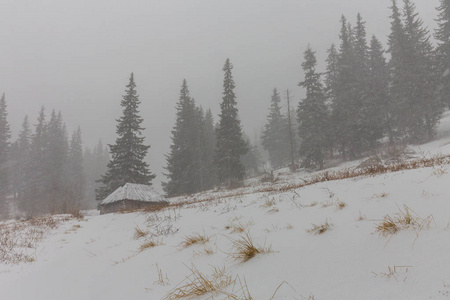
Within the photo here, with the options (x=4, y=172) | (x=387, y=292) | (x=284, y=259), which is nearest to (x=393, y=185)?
(x=284, y=259)

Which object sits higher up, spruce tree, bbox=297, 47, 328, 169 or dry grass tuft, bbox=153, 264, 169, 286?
spruce tree, bbox=297, 47, 328, 169

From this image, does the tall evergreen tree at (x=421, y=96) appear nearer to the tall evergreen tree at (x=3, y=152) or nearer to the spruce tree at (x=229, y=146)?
the spruce tree at (x=229, y=146)

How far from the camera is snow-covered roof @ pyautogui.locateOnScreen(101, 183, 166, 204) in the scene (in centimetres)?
2172

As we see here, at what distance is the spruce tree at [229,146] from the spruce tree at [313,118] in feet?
26.9

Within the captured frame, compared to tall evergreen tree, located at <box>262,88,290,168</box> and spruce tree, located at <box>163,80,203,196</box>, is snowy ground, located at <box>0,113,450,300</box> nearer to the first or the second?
spruce tree, located at <box>163,80,203,196</box>

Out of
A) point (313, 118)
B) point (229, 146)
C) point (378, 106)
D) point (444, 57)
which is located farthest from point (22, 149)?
point (444, 57)

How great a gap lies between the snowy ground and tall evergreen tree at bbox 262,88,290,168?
2133 inches

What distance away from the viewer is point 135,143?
107 feet

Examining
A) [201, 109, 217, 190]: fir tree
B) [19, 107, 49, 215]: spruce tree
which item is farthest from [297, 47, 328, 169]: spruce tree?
[19, 107, 49, 215]: spruce tree

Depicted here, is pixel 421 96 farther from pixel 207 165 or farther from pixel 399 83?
pixel 207 165

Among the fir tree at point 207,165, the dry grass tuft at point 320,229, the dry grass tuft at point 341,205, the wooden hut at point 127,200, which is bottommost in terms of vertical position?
the wooden hut at point 127,200

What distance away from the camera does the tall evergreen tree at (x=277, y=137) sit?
5894cm

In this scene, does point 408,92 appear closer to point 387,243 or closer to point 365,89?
point 365,89

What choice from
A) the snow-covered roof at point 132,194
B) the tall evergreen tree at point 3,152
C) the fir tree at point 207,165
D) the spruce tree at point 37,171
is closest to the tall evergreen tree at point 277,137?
the fir tree at point 207,165
